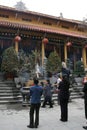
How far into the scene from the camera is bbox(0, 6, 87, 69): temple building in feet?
62.4

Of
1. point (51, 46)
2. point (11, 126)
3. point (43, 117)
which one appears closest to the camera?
point (11, 126)

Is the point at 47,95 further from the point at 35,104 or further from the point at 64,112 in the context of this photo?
the point at 35,104

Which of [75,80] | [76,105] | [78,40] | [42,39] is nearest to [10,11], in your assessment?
[42,39]

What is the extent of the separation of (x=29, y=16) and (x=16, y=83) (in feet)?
32.0

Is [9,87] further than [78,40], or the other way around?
[78,40]

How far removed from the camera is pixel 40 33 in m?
20.0

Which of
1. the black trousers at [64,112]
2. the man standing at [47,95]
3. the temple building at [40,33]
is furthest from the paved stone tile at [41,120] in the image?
the temple building at [40,33]

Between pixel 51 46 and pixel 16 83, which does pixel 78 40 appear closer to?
pixel 51 46

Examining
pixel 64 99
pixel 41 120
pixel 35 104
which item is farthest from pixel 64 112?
pixel 35 104

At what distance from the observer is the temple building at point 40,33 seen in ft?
62.4

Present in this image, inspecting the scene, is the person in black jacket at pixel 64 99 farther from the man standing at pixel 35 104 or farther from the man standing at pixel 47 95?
the man standing at pixel 47 95

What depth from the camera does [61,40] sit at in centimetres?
2155

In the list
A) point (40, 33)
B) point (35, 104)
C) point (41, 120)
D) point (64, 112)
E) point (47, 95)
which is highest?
point (40, 33)

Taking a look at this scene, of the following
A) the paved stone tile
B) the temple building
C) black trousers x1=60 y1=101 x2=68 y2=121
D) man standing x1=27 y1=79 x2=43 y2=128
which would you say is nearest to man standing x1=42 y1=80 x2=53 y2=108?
the paved stone tile
